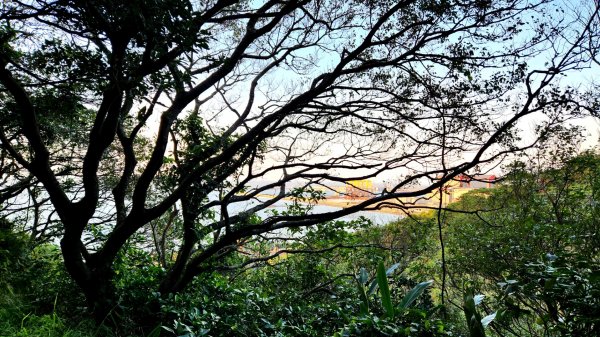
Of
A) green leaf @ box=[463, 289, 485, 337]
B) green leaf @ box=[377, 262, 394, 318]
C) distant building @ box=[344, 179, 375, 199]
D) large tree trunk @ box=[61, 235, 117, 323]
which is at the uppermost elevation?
distant building @ box=[344, 179, 375, 199]

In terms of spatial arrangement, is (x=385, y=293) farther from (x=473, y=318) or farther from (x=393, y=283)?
(x=393, y=283)

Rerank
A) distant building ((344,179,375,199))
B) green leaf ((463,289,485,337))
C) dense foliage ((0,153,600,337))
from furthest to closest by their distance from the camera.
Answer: distant building ((344,179,375,199))
dense foliage ((0,153,600,337))
green leaf ((463,289,485,337))

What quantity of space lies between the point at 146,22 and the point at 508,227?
5164mm

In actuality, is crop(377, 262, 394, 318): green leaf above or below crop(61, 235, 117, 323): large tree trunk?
below

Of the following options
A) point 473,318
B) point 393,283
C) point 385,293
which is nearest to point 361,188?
point 393,283

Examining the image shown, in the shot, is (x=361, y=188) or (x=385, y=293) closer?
(x=385, y=293)

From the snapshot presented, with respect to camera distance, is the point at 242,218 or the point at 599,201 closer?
the point at 242,218

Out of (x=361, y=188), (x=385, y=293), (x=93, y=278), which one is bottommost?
(x=385, y=293)

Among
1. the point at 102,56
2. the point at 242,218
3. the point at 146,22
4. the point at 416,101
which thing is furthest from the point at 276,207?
the point at 146,22

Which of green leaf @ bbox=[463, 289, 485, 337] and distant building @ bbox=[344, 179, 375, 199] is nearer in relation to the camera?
green leaf @ bbox=[463, 289, 485, 337]

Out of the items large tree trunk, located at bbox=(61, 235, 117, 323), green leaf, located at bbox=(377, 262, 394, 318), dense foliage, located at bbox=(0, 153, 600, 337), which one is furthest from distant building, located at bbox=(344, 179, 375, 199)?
large tree trunk, located at bbox=(61, 235, 117, 323)

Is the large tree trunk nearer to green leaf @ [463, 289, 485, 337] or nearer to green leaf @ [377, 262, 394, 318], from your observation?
green leaf @ [377, 262, 394, 318]

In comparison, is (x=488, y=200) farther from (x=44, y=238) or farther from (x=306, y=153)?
(x=44, y=238)

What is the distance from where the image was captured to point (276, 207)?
4664 mm
